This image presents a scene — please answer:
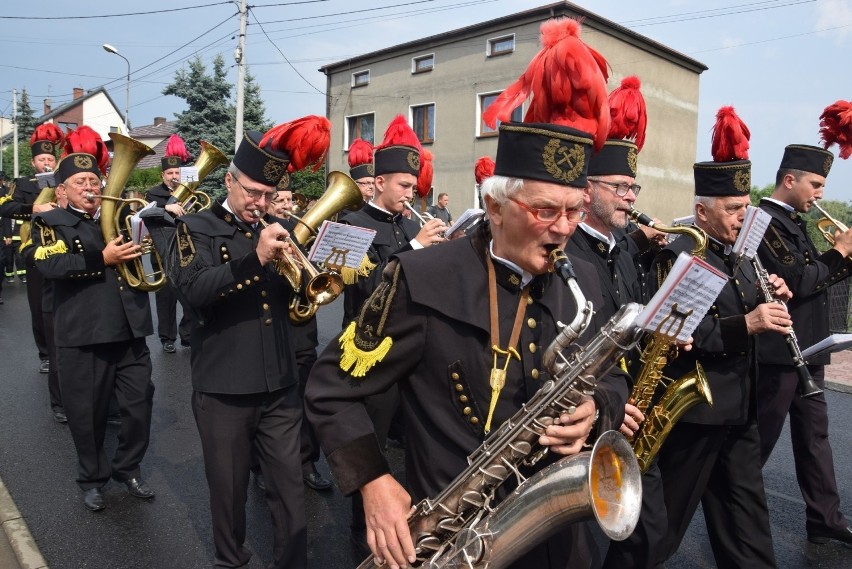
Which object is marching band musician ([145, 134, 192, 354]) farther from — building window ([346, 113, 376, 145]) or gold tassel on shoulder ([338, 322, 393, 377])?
building window ([346, 113, 376, 145])

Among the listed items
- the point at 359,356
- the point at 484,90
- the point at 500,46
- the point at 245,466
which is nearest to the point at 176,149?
the point at 245,466

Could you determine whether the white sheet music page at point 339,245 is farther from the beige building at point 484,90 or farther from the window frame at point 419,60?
the window frame at point 419,60

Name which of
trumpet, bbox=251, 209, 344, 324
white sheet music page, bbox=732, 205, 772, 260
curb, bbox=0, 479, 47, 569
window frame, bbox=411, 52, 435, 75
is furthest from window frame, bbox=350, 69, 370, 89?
white sheet music page, bbox=732, 205, 772, 260

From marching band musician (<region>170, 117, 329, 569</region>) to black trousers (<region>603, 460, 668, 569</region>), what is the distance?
163 centimetres

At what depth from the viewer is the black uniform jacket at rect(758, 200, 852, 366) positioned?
15.5 ft

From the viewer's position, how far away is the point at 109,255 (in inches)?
195

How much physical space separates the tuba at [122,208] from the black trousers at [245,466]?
Answer: 171 centimetres

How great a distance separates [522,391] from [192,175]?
202 inches

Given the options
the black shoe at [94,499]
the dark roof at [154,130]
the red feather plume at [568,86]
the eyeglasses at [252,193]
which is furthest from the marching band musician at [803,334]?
the dark roof at [154,130]

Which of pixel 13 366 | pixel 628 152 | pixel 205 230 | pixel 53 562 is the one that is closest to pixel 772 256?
pixel 628 152

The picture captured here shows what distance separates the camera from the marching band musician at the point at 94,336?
16.1 ft

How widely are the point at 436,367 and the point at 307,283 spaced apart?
5.72 feet

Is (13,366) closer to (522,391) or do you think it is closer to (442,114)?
(522,391)

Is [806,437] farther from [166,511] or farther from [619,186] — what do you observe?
[166,511]
